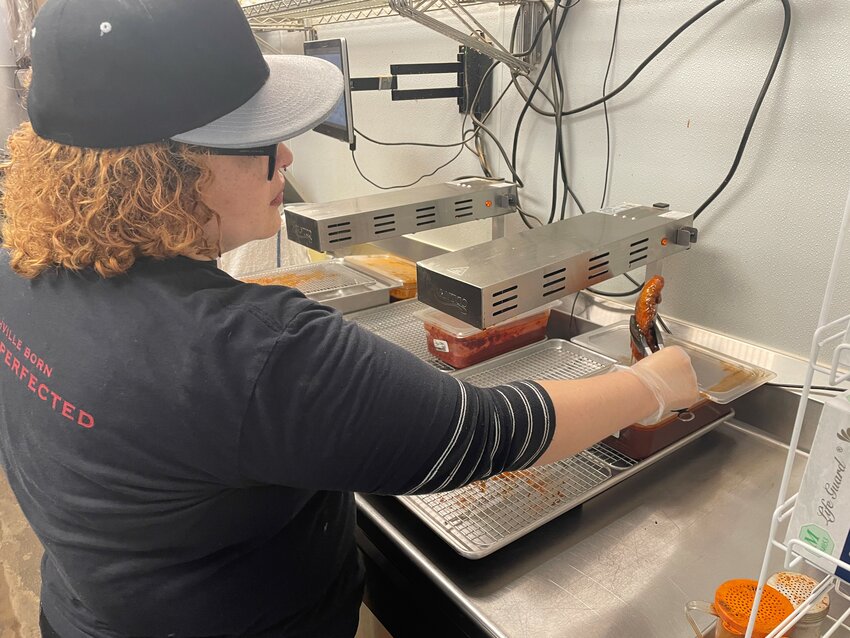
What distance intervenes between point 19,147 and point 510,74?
109cm

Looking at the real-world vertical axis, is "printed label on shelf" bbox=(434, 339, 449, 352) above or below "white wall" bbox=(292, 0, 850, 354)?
below

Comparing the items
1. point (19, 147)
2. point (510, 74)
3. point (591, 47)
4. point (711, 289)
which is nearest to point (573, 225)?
point (711, 289)

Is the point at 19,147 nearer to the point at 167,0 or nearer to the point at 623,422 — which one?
the point at 167,0

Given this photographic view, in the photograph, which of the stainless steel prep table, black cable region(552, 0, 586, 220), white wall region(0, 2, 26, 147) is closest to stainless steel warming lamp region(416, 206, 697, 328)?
black cable region(552, 0, 586, 220)

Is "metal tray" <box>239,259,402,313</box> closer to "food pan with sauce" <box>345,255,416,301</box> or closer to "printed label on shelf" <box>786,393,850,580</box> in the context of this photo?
"food pan with sauce" <box>345,255,416,301</box>

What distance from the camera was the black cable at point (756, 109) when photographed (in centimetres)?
95

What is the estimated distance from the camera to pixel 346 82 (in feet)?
4.49

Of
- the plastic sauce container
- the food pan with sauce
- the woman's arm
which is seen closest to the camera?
the woman's arm

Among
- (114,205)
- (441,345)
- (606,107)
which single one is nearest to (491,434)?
(114,205)

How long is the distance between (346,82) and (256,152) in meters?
0.82

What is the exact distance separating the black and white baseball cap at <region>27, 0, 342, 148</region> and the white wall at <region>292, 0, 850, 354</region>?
33.0 inches

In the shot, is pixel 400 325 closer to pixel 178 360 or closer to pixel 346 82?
pixel 346 82

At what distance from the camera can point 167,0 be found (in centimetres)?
54

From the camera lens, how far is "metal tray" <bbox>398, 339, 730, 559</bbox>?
78 centimetres
